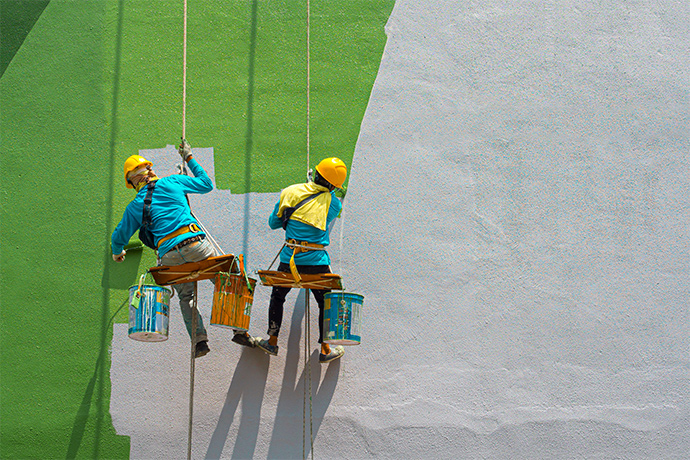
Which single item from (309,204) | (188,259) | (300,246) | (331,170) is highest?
(331,170)

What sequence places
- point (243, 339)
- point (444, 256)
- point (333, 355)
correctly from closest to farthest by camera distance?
point (243, 339) → point (333, 355) → point (444, 256)

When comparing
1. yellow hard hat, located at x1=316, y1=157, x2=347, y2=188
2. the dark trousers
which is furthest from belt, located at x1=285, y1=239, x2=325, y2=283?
yellow hard hat, located at x1=316, y1=157, x2=347, y2=188

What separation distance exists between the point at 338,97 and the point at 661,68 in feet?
8.55

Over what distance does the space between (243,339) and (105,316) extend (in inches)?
43.4

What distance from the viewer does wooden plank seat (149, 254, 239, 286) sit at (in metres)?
3.73

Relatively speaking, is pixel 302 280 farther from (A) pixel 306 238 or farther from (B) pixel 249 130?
(B) pixel 249 130

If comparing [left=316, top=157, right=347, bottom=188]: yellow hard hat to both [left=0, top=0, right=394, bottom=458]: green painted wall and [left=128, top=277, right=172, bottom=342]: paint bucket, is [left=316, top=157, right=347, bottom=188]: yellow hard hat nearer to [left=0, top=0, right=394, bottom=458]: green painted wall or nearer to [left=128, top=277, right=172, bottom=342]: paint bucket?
[left=0, top=0, right=394, bottom=458]: green painted wall

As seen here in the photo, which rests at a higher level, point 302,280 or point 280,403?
point 302,280

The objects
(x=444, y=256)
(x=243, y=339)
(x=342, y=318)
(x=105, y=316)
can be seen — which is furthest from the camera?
(x=444, y=256)

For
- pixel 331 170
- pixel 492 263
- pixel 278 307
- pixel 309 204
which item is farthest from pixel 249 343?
pixel 492 263

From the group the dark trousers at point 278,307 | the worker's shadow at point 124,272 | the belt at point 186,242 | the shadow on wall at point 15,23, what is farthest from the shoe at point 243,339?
the shadow on wall at point 15,23

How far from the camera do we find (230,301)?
12.3 ft

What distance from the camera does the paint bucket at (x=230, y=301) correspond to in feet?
12.2

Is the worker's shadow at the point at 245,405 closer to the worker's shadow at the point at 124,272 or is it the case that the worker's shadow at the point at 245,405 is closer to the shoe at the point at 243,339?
the shoe at the point at 243,339
